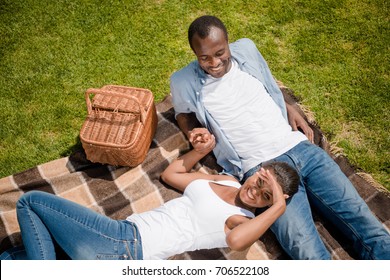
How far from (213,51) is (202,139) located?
0.93m

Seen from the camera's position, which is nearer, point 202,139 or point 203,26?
point 203,26

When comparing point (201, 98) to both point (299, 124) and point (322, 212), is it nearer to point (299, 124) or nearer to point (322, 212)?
point (299, 124)

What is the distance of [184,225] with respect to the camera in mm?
3561

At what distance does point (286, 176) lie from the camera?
11.8 ft

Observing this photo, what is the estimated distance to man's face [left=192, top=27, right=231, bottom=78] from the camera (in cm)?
377

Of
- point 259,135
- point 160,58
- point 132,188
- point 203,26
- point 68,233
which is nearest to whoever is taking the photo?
point 68,233

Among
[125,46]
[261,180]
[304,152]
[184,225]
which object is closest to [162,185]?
[184,225]

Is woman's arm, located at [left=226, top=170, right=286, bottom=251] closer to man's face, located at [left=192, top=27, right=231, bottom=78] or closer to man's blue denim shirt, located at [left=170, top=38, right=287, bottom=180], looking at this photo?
man's blue denim shirt, located at [left=170, top=38, right=287, bottom=180]

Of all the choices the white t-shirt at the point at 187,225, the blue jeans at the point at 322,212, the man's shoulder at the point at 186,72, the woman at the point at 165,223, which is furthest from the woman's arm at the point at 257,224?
the man's shoulder at the point at 186,72

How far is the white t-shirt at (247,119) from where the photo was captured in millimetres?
4090

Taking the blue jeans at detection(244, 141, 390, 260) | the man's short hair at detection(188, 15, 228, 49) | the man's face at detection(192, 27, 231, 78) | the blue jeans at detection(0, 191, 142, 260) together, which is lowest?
the blue jeans at detection(244, 141, 390, 260)

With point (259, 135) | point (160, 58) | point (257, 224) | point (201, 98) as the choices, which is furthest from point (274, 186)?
point (160, 58)

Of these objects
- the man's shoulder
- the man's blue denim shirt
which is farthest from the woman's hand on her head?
the man's shoulder

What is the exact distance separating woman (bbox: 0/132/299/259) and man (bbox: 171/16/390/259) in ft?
1.30
